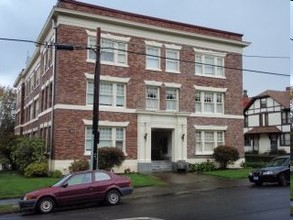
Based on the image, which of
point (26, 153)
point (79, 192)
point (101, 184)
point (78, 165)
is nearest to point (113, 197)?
point (101, 184)

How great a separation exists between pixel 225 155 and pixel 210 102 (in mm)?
2339

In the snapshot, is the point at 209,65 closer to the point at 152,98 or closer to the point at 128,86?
the point at 152,98

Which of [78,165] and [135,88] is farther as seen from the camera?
[135,88]

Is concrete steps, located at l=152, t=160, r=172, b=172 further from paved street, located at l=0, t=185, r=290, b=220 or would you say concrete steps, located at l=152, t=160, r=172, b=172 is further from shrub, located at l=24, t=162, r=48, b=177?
paved street, located at l=0, t=185, r=290, b=220

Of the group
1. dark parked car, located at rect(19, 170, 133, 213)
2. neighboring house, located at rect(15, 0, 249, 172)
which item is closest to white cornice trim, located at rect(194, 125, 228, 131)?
neighboring house, located at rect(15, 0, 249, 172)

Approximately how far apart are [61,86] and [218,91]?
7337 millimetres

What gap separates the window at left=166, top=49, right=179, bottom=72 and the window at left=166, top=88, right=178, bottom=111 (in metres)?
1.08

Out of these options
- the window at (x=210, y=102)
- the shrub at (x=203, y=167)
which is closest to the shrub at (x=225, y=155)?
the shrub at (x=203, y=167)

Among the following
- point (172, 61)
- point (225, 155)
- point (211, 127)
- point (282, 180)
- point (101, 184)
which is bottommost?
point (101, 184)

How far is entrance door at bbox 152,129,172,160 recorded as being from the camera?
18.9 meters

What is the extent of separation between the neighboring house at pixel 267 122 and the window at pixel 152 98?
12017mm

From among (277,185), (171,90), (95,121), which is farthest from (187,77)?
(277,185)

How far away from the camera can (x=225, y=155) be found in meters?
16.0

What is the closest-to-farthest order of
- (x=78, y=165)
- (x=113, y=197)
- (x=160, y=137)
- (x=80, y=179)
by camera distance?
(x=80, y=179) → (x=113, y=197) → (x=78, y=165) → (x=160, y=137)
